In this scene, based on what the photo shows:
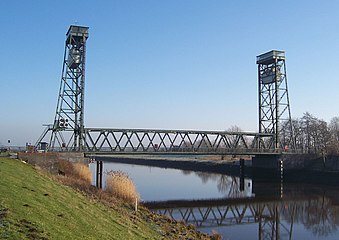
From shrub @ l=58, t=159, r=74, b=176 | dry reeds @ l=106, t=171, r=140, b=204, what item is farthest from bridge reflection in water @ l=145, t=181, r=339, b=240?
shrub @ l=58, t=159, r=74, b=176

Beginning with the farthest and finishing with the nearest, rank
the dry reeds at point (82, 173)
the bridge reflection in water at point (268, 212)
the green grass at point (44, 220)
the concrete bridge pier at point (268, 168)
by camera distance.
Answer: the concrete bridge pier at point (268, 168) < the dry reeds at point (82, 173) < the bridge reflection in water at point (268, 212) < the green grass at point (44, 220)

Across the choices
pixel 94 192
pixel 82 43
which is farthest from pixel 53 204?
pixel 82 43

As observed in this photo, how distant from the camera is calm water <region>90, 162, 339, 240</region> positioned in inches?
1008

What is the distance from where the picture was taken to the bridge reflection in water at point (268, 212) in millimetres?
26641

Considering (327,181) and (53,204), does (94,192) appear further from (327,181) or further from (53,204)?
(327,181)

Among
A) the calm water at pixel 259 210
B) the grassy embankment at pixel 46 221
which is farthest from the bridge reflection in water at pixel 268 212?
the grassy embankment at pixel 46 221

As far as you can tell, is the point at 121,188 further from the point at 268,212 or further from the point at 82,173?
the point at 268,212

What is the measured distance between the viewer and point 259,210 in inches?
1325

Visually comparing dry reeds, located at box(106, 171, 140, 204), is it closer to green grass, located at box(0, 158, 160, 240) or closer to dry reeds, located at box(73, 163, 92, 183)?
dry reeds, located at box(73, 163, 92, 183)

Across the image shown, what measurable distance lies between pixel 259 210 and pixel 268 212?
120cm

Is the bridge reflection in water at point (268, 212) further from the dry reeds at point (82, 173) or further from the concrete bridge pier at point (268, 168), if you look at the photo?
the concrete bridge pier at point (268, 168)

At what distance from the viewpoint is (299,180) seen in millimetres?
58844

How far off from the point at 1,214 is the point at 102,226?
15.0 feet

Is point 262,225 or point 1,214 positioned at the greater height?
point 1,214
